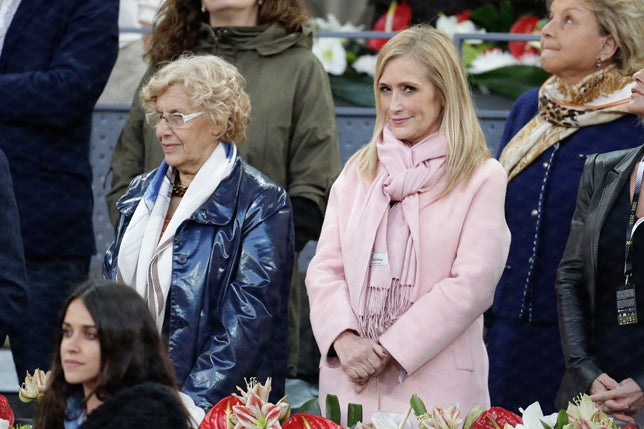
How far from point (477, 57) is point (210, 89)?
8.27 feet

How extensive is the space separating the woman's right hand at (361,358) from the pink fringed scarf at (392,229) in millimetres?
74

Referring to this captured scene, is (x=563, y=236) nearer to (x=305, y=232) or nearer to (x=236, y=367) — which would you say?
(x=305, y=232)

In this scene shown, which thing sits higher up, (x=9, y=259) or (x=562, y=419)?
(x=562, y=419)

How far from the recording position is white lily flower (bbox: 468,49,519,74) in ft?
21.0

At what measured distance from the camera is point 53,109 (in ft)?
16.5

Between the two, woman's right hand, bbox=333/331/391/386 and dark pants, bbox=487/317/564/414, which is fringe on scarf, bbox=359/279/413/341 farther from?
dark pants, bbox=487/317/564/414

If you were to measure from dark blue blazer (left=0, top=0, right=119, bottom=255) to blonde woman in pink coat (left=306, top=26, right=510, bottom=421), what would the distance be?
136cm

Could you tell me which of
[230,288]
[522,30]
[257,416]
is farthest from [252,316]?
[522,30]

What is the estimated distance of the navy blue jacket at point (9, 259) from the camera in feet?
13.2

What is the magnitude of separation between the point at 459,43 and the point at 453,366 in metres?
2.70

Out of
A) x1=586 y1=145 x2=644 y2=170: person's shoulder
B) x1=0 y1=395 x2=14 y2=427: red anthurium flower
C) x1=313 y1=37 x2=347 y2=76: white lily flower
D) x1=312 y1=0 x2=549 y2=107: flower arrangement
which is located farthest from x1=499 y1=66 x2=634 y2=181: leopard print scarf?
x1=0 y1=395 x2=14 y2=427: red anthurium flower

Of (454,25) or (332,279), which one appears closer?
(332,279)

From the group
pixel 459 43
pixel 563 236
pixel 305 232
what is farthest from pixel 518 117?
pixel 459 43

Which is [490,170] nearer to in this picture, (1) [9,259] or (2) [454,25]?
(1) [9,259]
